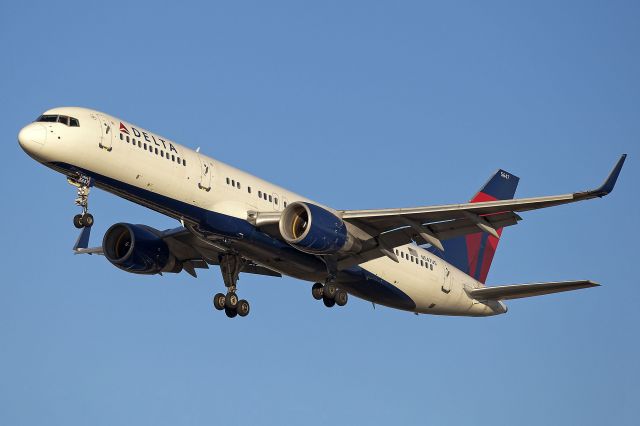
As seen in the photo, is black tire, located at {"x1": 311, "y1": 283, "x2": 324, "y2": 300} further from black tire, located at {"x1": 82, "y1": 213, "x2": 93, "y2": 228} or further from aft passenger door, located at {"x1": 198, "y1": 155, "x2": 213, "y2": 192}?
black tire, located at {"x1": 82, "y1": 213, "x2": 93, "y2": 228}

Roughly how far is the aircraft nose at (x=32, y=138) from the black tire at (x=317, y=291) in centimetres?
1277

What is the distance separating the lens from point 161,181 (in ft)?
136

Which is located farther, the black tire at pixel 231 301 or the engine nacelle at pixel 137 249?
the engine nacelle at pixel 137 249

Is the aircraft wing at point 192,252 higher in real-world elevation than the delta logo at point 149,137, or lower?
lower

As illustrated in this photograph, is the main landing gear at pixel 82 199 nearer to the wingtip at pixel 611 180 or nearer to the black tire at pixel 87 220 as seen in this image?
the black tire at pixel 87 220

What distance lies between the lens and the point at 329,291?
46438 mm

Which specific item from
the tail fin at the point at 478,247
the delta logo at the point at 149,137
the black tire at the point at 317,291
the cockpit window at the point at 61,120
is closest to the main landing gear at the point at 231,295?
the black tire at the point at 317,291

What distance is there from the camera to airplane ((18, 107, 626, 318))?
40.5 metres

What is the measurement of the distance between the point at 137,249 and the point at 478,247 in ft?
53.2

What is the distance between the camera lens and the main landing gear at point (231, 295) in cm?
4652

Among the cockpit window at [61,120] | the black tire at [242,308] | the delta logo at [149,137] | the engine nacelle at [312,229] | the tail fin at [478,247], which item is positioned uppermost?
the tail fin at [478,247]

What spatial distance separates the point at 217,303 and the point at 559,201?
1455 cm

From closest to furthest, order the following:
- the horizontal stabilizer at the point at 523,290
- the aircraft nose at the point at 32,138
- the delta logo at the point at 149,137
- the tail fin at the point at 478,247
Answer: the aircraft nose at the point at 32,138, the delta logo at the point at 149,137, the horizontal stabilizer at the point at 523,290, the tail fin at the point at 478,247

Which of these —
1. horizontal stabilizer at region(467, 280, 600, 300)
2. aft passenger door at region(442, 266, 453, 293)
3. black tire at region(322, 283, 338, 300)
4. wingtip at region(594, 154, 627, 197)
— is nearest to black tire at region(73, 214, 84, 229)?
black tire at region(322, 283, 338, 300)
